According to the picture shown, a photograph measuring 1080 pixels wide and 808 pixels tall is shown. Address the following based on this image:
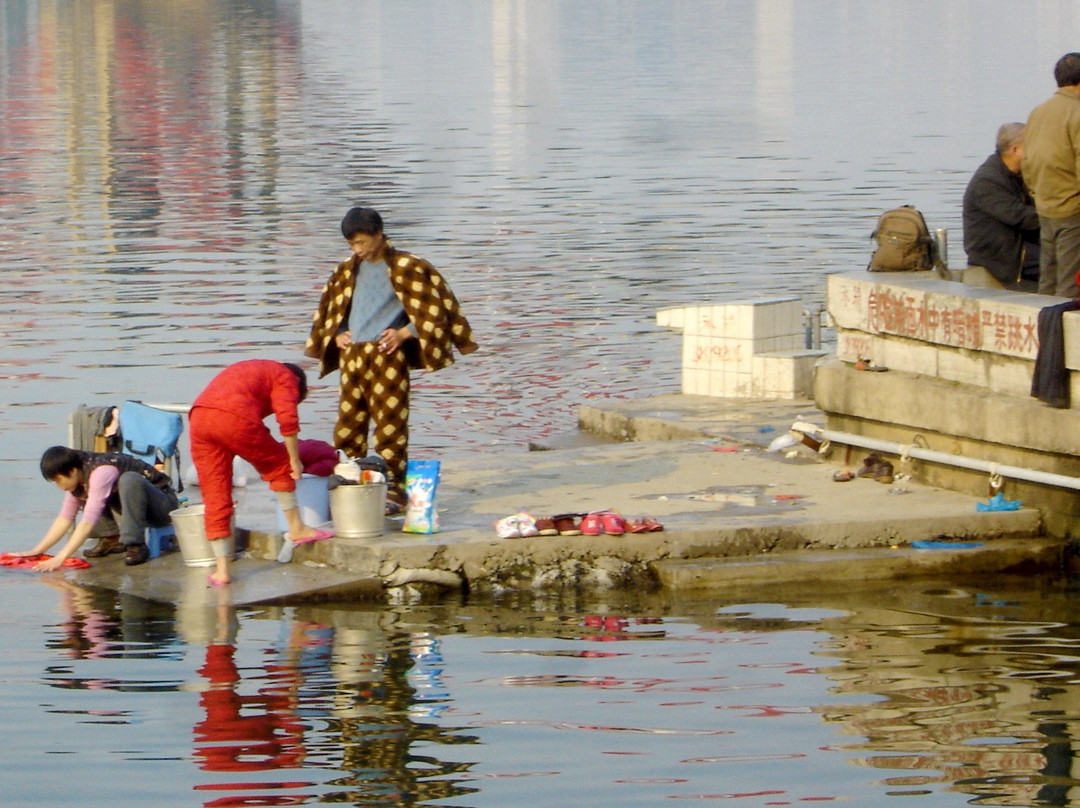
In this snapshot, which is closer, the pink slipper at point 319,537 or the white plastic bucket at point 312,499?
the pink slipper at point 319,537

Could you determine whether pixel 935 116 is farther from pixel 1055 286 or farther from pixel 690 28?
pixel 690 28

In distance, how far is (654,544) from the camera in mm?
10289

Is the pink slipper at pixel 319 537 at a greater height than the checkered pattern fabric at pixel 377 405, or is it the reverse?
the checkered pattern fabric at pixel 377 405

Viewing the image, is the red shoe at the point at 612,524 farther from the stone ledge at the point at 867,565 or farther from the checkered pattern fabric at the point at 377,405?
the checkered pattern fabric at the point at 377,405

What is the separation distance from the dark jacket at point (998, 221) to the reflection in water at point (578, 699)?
103 inches

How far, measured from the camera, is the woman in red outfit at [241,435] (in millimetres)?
10039

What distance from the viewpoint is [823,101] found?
5153 cm

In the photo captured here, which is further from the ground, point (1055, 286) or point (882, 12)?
point (882, 12)

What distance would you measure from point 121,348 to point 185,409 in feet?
22.3

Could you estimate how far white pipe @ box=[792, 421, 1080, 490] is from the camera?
10.4 m

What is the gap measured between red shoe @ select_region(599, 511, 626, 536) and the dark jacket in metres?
3.13

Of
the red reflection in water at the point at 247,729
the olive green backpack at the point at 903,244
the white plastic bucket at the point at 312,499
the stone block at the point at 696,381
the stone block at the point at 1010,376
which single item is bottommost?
the red reflection in water at the point at 247,729

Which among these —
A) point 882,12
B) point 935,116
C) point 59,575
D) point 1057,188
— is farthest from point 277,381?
point 882,12

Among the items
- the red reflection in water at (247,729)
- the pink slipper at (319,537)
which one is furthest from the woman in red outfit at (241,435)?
the red reflection in water at (247,729)
